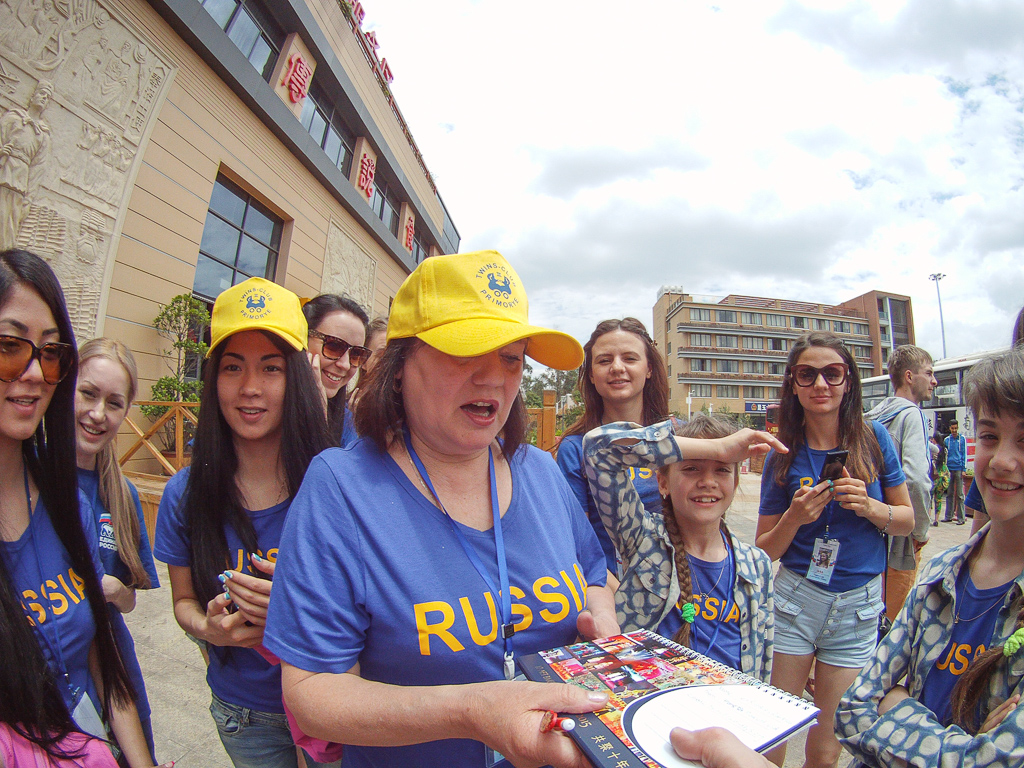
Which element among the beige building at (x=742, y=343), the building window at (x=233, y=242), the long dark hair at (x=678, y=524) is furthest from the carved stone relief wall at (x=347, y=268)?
the beige building at (x=742, y=343)

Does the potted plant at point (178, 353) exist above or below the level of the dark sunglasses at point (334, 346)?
above

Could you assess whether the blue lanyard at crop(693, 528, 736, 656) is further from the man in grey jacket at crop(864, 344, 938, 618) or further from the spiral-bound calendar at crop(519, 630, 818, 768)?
the man in grey jacket at crop(864, 344, 938, 618)

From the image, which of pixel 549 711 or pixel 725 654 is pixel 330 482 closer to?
pixel 549 711

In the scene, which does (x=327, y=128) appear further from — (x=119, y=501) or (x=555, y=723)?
(x=555, y=723)

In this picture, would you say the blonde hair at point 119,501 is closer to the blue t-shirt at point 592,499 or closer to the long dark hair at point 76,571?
the long dark hair at point 76,571

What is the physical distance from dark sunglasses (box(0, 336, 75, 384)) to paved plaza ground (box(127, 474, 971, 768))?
2449 millimetres

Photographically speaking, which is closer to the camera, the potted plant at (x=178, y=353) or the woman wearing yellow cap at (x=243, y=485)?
the woman wearing yellow cap at (x=243, y=485)

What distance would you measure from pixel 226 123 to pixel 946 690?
1166cm

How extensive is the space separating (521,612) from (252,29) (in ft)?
41.6

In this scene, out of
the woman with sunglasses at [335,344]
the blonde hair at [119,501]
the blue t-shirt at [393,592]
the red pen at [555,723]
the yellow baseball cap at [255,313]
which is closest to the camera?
the red pen at [555,723]

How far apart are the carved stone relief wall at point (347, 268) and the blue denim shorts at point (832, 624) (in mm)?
11235

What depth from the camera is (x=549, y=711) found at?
82 centimetres

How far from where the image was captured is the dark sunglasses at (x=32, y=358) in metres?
1.28

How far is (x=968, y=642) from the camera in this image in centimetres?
126
